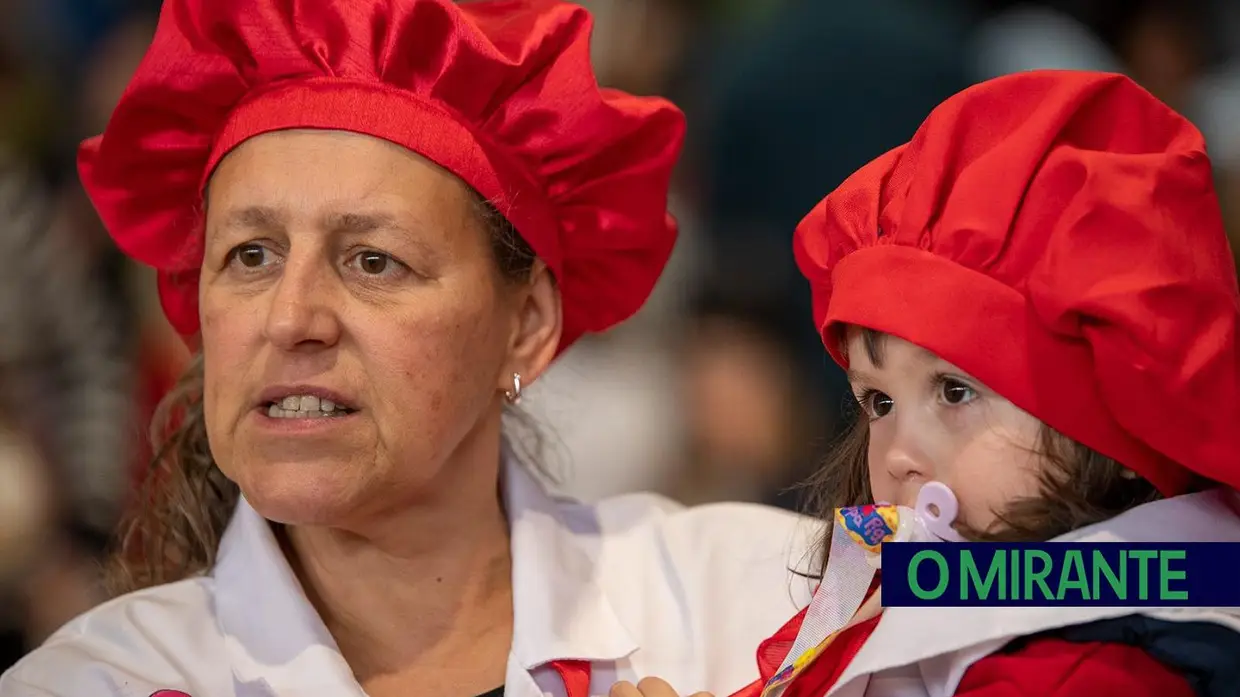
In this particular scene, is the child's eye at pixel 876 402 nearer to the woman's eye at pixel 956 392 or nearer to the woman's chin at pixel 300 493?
the woman's eye at pixel 956 392

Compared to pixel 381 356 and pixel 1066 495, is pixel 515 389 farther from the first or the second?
pixel 1066 495

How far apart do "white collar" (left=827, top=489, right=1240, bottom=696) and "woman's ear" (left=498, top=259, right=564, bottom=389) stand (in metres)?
0.65

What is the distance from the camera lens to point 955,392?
60.9 inches

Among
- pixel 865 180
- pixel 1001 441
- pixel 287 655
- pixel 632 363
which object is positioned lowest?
pixel 632 363

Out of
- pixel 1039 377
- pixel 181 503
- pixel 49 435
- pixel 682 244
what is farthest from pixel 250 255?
pixel 682 244

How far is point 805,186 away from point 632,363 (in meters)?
0.72

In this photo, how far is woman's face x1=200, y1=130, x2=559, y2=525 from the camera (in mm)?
1752

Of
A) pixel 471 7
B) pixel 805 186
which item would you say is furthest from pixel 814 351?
pixel 471 7

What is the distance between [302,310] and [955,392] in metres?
0.71

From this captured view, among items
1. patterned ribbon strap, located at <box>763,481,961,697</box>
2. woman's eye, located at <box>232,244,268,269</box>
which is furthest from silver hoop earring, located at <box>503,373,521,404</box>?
patterned ribbon strap, located at <box>763,481,961,697</box>

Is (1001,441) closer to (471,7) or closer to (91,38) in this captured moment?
(471,7)

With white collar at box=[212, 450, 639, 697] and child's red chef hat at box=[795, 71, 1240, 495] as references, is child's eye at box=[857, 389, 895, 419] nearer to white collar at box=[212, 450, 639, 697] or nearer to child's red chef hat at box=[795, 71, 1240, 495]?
child's red chef hat at box=[795, 71, 1240, 495]

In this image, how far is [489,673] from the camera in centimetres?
191

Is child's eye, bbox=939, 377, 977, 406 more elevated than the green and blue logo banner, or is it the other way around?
child's eye, bbox=939, 377, 977, 406
